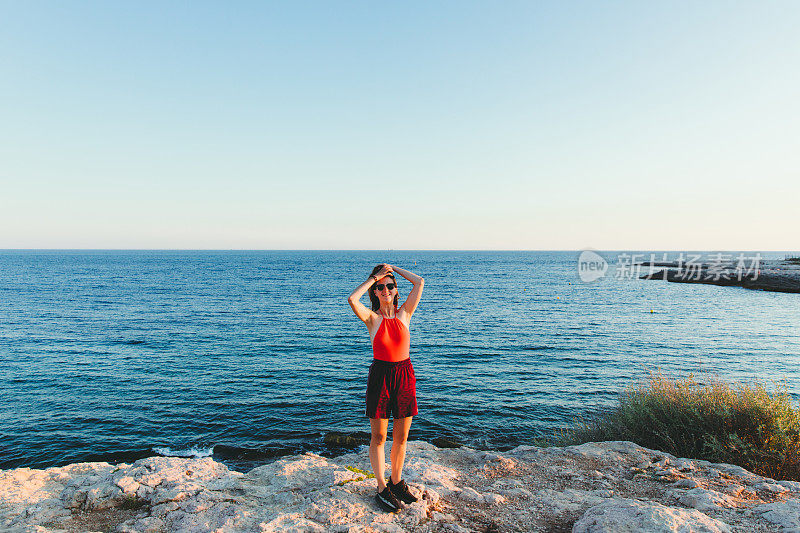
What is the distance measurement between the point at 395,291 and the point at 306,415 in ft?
39.3

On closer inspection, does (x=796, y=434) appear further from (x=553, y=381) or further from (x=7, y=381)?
(x=7, y=381)

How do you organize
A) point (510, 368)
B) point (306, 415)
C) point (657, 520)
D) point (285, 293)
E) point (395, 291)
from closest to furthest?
point (657, 520), point (395, 291), point (306, 415), point (510, 368), point (285, 293)

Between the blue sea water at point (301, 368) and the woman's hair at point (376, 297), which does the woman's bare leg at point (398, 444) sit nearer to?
the woman's hair at point (376, 297)

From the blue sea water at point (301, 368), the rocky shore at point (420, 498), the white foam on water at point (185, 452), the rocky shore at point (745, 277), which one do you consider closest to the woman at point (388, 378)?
the rocky shore at point (420, 498)

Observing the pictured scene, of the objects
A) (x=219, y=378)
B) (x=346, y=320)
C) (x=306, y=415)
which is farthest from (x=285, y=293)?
(x=306, y=415)

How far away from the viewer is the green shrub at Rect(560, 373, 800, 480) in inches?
308

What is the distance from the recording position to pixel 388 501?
5184mm

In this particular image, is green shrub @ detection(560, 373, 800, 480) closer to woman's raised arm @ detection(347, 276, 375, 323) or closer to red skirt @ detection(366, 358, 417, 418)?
red skirt @ detection(366, 358, 417, 418)

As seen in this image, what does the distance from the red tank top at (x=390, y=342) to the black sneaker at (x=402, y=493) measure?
1.65 meters

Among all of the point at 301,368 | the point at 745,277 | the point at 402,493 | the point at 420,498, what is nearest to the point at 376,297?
the point at 402,493

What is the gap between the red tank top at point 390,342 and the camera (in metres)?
5.09

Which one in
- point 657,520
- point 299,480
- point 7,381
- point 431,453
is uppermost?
point 657,520

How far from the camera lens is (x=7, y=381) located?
19109mm

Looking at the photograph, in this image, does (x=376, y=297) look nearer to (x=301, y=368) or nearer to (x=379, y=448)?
(x=379, y=448)
